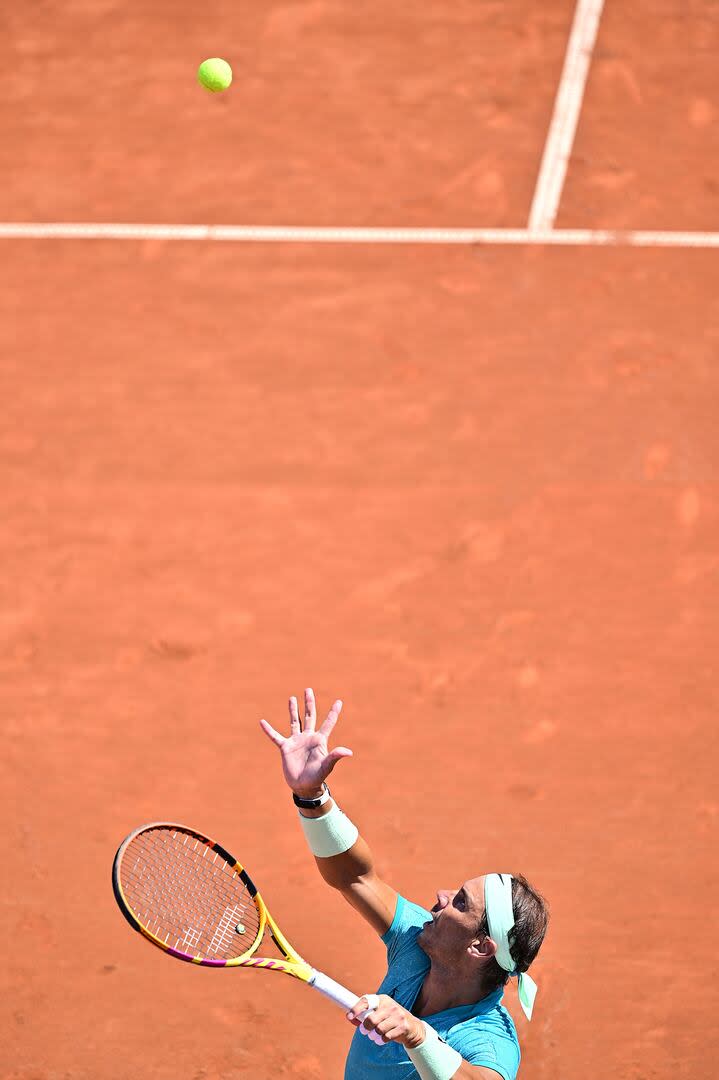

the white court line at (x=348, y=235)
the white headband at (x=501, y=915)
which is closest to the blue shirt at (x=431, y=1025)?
the white headband at (x=501, y=915)

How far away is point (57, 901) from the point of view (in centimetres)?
550

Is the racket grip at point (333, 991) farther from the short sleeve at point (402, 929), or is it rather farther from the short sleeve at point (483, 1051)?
the short sleeve at point (483, 1051)

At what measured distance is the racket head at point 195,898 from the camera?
4.11 m

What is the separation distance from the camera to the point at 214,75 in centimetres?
769

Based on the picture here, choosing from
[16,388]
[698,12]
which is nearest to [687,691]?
[16,388]

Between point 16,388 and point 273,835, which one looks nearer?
point 273,835

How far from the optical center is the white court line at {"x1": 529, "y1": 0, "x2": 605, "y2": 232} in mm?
8180

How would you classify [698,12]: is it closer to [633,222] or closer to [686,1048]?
[633,222]

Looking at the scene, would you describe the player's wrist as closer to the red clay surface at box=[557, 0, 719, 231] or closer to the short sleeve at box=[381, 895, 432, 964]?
the short sleeve at box=[381, 895, 432, 964]

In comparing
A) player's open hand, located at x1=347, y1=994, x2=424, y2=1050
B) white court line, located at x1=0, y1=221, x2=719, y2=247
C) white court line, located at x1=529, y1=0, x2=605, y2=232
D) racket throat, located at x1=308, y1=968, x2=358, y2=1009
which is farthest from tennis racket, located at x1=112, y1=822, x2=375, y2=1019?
white court line, located at x1=529, y1=0, x2=605, y2=232

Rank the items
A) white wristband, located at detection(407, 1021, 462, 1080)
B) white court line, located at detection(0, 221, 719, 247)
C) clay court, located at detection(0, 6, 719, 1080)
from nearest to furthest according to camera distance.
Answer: white wristband, located at detection(407, 1021, 462, 1080) < clay court, located at detection(0, 6, 719, 1080) < white court line, located at detection(0, 221, 719, 247)

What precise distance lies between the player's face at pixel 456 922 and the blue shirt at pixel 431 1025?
8 cm

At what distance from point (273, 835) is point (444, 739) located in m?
0.88

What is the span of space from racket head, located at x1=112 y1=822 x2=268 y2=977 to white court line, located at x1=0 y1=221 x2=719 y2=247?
14.8 feet
